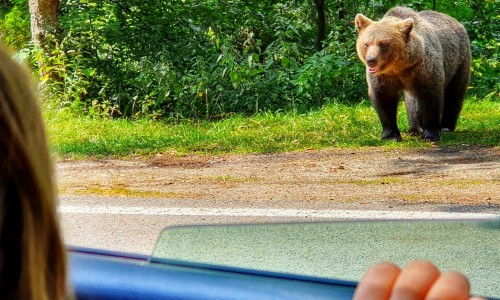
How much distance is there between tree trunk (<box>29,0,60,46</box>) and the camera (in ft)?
37.4

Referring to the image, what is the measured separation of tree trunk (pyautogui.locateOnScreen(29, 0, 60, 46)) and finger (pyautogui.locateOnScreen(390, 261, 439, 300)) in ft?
35.8

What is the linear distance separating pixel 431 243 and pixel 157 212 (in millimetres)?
4613

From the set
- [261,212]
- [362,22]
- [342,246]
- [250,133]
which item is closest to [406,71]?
[362,22]

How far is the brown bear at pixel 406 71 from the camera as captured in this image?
28.7 feet

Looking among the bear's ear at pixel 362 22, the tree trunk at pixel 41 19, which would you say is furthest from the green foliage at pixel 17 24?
the bear's ear at pixel 362 22

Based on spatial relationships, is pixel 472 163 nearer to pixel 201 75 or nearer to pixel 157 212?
pixel 157 212

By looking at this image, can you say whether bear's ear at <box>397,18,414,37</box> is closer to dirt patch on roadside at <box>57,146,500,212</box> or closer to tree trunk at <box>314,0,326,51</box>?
dirt patch on roadside at <box>57,146,500,212</box>

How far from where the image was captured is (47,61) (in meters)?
11.1

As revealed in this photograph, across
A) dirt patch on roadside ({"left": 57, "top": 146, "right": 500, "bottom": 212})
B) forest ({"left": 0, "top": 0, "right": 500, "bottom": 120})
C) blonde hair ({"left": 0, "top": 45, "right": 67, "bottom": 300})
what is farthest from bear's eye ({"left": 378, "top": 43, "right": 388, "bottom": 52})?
blonde hair ({"left": 0, "top": 45, "right": 67, "bottom": 300})

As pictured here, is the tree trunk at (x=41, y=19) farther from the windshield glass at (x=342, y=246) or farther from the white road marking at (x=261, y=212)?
the windshield glass at (x=342, y=246)

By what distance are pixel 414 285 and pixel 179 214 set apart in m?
4.88

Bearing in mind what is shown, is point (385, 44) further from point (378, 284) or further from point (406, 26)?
point (378, 284)

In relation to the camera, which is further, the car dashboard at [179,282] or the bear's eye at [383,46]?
the bear's eye at [383,46]

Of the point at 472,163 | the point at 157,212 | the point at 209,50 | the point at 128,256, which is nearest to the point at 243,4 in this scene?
the point at 209,50
